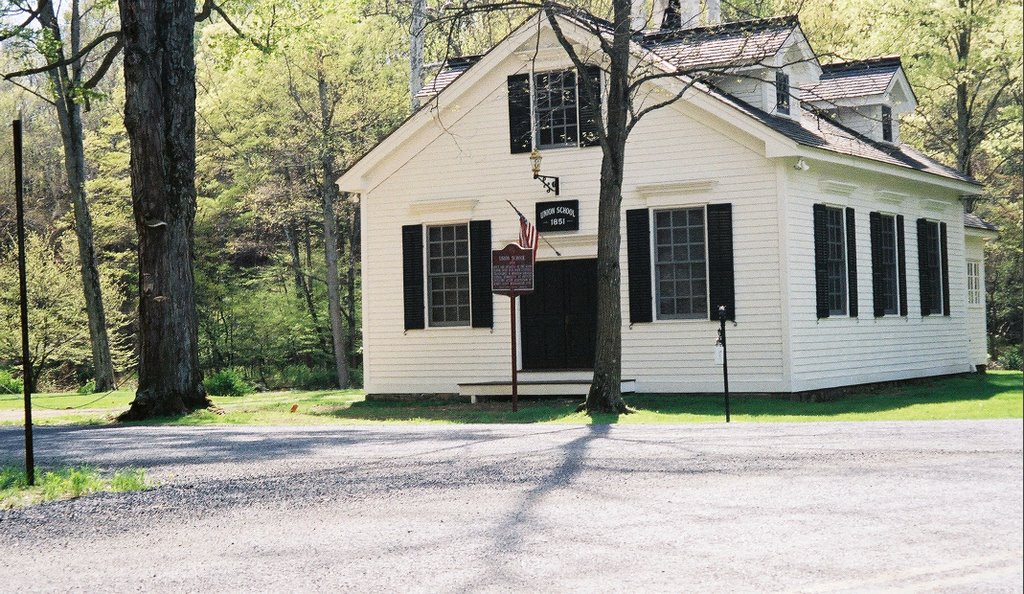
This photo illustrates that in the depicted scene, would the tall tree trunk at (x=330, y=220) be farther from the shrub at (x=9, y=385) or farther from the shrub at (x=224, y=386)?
the shrub at (x=9, y=385)

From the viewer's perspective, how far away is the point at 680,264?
1864cm

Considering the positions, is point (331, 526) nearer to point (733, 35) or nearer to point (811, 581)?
point (811, 581)

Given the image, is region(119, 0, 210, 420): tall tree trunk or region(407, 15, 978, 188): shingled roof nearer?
region(119, 0, 210, 420): tall tree trunk

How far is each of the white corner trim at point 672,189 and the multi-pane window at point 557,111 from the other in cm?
158

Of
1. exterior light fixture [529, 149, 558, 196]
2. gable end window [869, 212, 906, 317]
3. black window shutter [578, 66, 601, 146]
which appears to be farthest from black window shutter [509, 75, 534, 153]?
gable end window [869, 212, 906, 317]

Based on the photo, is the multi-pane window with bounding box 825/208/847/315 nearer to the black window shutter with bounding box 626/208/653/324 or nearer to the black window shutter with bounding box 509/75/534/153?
the black window shutter with bounding box 626/208/653/324

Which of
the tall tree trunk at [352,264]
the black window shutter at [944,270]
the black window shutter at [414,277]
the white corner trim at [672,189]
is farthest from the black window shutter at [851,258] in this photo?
the tall tree trunk at [352,264]

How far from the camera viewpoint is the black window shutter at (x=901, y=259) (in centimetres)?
2089

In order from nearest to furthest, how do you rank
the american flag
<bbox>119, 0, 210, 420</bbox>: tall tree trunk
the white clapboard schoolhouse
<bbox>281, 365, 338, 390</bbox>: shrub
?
<bbox>119, 0, 210, 420</bbox>: tall tree trunk, the white clapboard schoolhouse, the american flag, <bbox>281, 365, 338, 390</bbox>: shrub

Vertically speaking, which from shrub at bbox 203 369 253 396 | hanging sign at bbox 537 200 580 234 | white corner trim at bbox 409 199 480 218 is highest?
white corner trim at bbox 409 199 480 218

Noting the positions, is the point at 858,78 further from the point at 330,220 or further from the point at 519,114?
the point at 330,220

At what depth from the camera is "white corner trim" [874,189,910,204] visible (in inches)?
798

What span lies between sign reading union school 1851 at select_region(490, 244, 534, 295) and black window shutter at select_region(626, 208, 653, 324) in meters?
2.17

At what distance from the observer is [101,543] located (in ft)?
23.3
